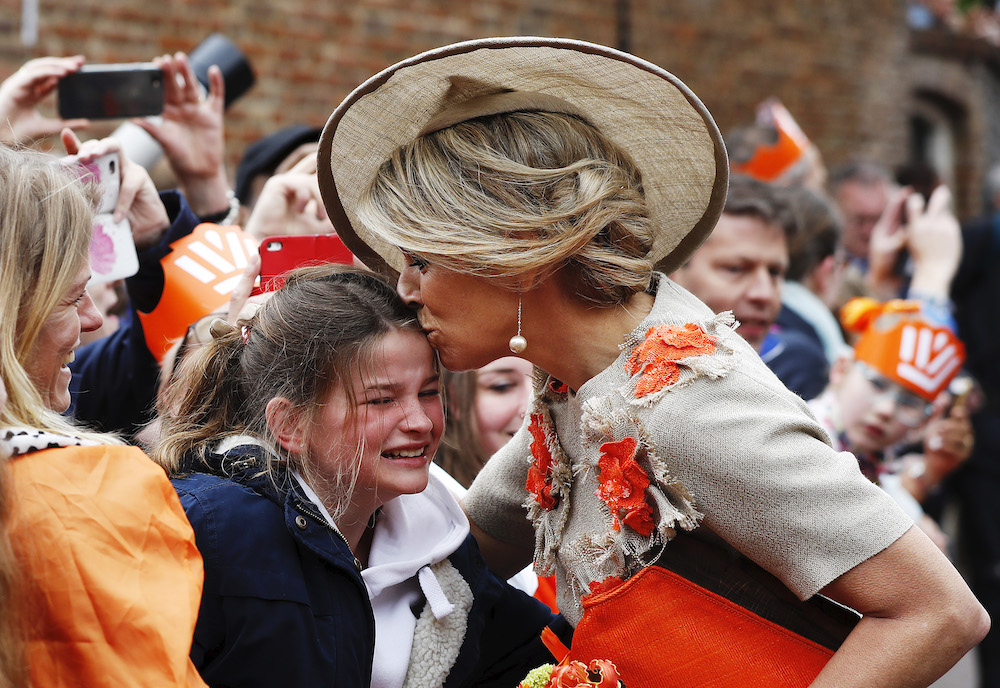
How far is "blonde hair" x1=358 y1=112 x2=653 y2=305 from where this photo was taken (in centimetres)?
174

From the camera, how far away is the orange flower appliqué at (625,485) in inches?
65.6

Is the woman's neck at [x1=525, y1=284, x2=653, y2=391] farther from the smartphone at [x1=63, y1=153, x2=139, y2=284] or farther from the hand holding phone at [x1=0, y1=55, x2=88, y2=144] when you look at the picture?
the hand holding phone at [x1=0, y1=55, x2=88, y2=144]

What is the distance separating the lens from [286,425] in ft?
6.40

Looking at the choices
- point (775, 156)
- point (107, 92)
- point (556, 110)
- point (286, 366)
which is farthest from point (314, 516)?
point (775, 156)

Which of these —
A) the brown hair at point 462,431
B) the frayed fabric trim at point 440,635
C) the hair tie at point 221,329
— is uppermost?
the hair tie at point 221,329

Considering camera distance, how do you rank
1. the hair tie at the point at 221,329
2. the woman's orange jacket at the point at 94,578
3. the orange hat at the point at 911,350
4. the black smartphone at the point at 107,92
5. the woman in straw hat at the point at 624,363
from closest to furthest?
the woman's orange jacket at the point at 94,578 < the woman in straw hat at the point at 624,363 < the hair tie at the point at 221,329 < the black smartphone at the point at 107,92 < the orange hat at the point at 911,350

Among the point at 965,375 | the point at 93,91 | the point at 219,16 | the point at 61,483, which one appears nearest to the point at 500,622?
the point at 61,483

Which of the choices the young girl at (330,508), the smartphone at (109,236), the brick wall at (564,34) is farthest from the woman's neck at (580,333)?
the brick wall at (564,34)

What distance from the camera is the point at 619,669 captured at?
1749 millimetres

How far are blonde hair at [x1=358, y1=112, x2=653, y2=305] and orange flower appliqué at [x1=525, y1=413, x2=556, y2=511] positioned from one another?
0.31 meters

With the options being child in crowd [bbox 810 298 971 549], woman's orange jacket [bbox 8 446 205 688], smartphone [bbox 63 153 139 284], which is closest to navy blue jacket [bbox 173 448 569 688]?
woman's orange jacket [bbox 8 446 205 688]

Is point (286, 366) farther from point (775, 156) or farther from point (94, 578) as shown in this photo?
point (775, 156)

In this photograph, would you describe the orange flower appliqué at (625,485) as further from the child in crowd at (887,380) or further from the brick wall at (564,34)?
the brick wall at (564,34)

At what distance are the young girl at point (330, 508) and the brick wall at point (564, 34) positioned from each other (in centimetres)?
379
